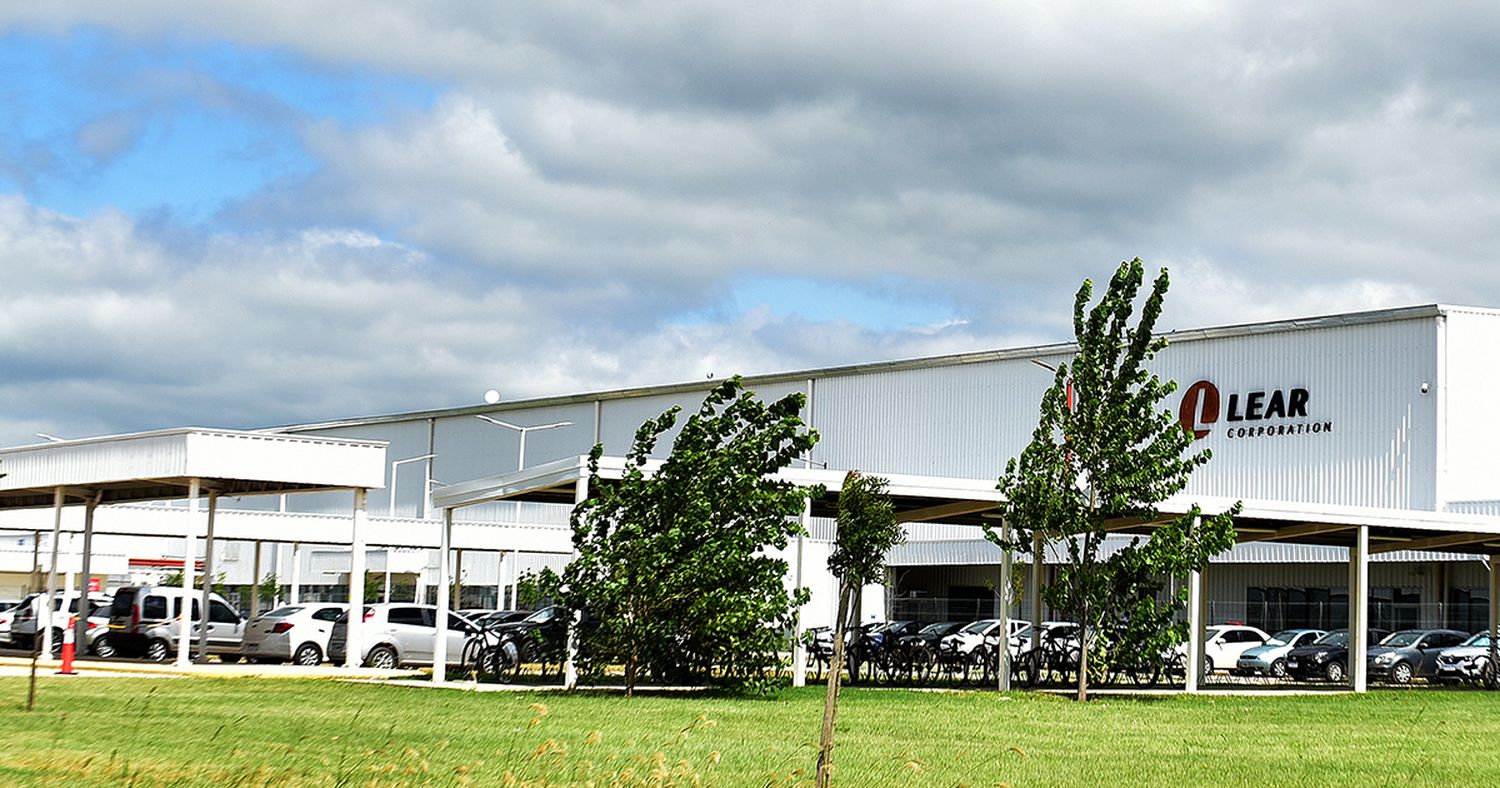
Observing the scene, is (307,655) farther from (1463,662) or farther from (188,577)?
(1463,662)

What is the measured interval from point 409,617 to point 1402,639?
861 inches

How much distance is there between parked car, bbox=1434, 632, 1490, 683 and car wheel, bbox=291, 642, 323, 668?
23.2 meters

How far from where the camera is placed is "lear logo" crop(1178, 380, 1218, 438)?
2245 inches

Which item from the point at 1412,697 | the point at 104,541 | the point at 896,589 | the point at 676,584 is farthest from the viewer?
the point at 896,589

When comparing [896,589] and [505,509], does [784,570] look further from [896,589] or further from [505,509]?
[505,509]

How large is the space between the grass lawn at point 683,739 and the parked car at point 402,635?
7362mm

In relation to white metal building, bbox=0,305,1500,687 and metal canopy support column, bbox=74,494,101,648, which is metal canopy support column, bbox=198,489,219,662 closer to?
metal canopy support column, bbox=74,494,101,648

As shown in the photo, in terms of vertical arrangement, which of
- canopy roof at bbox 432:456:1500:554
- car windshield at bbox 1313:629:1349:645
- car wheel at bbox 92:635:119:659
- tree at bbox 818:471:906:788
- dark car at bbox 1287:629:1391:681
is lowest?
car wheel at bbox 92:635:119:659

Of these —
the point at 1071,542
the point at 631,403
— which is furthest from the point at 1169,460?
the point at 631,403

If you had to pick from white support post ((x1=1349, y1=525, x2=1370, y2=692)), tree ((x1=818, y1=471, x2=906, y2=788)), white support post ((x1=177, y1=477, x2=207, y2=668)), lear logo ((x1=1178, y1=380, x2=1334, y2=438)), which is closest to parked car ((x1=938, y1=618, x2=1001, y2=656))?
white support post ((x1=1349, y1=525, x2=1370, y2=692))

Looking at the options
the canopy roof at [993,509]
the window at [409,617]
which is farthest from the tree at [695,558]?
the window at [409,617]

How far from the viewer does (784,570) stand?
26.3m

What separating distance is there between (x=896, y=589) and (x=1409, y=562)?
58.8 feet

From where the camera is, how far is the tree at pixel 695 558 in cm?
2588
